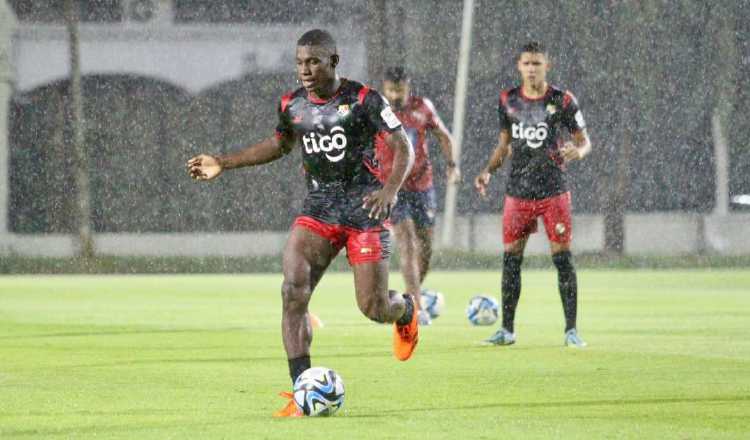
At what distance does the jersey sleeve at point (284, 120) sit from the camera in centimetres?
991

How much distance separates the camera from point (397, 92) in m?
16.0

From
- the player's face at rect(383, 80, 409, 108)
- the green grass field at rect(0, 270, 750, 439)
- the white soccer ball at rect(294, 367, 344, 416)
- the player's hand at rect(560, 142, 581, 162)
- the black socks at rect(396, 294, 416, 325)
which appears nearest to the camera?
the green grass field at rect(0, 270, 750, 439)

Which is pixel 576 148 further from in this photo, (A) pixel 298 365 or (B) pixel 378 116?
(A) pixel 298 365

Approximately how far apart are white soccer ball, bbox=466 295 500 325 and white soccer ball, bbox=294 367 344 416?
7.41 meters

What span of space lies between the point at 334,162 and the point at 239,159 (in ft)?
1.74

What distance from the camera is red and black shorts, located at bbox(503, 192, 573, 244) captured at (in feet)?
44.8

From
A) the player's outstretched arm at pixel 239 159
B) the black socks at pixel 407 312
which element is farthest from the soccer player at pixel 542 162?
the player's outstretched arm at pixel 239 159

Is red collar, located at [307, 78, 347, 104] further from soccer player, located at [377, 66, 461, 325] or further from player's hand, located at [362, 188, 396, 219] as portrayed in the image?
soccer player, located at [377, 66, 461, 325]

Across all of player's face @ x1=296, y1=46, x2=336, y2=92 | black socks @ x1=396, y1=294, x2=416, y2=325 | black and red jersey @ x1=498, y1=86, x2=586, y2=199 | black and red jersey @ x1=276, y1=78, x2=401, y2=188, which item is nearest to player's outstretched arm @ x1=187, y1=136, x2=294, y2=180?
black and red jersey @ x1=276, y1=78, x2=401, y2=188

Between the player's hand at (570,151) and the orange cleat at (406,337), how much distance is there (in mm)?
Answer: 2760

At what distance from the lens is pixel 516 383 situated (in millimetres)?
10820

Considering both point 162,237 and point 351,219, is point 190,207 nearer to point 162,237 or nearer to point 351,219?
point 162,237

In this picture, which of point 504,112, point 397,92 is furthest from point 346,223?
point 397,92

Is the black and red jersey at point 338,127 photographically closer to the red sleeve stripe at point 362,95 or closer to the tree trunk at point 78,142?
the red sleeve stripe at point 362,95
